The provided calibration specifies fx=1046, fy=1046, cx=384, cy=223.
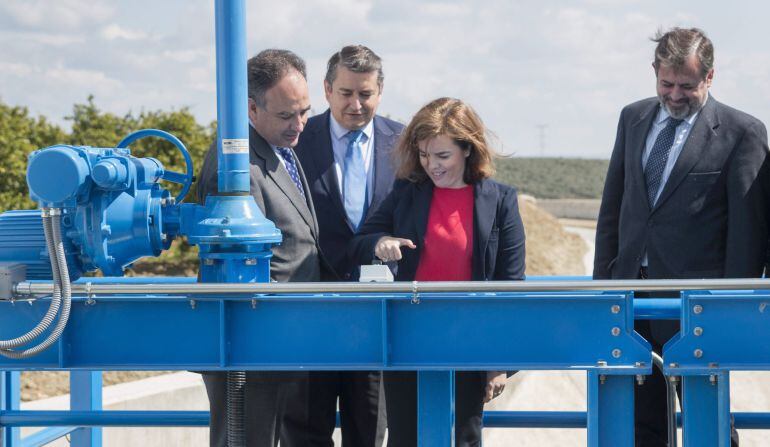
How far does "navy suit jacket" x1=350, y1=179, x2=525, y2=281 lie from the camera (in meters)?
3.69

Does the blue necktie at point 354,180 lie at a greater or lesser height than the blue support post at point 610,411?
greater

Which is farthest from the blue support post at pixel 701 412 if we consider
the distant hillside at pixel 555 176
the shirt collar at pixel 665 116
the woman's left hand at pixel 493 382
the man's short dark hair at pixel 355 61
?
the distant hillside at pixel 555 176

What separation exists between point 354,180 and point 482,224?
2.85 feet

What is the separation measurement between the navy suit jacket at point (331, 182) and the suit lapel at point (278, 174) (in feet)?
1.34

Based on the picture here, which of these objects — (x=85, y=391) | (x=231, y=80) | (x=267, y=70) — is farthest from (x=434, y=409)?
(x=85, y=391)

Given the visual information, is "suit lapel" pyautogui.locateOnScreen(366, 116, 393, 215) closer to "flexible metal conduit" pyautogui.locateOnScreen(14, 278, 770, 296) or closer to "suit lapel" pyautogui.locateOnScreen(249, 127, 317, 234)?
"suit lapel" pyautogui.locateOnScreen(249, 127, 317, 234)

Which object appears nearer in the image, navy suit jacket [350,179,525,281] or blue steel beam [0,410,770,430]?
navy suit jacket [350,179,525,281]

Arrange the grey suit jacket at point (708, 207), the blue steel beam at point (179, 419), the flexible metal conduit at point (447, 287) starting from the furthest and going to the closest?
the blue steel beam at point (179, 419) → the grey suit jacket at point (708, 207) → the flexible metal conduit at point (447, 287)

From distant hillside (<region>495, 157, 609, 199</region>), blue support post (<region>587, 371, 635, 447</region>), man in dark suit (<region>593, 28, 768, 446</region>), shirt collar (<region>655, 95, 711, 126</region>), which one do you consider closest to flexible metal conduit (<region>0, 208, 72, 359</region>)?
blue support post (<region>587, 371, 635, 447</region>)

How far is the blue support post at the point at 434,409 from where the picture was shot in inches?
132

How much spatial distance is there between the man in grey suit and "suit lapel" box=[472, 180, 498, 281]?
60 cm

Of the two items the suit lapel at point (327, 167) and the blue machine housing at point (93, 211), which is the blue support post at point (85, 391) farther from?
the blue machine housing at point (93, 211)

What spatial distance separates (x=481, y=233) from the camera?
3.68 m

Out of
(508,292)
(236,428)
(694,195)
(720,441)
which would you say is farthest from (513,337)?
(694,195)
